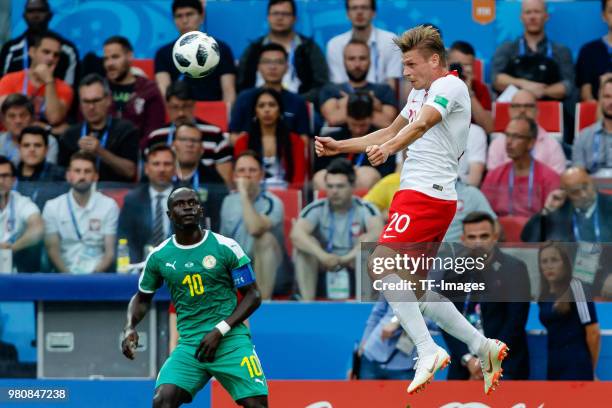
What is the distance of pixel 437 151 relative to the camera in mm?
9445

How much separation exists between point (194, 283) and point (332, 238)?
2.80 meters

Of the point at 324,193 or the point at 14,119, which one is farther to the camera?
the point at 14,119

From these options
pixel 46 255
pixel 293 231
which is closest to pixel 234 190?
pixel 293 231

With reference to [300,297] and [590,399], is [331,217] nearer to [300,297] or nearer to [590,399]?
[300,297]

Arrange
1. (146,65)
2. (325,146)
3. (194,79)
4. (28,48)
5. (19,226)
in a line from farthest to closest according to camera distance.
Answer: (146,65) → (28,48) → (194,79) → (19,226) → (325,146)

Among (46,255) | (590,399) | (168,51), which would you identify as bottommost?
(590,399)

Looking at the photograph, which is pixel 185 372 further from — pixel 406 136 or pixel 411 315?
pixel 406 136

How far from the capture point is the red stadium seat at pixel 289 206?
12.8 metres

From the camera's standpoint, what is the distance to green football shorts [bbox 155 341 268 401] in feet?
33.3

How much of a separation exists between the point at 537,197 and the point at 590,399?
6.77ft

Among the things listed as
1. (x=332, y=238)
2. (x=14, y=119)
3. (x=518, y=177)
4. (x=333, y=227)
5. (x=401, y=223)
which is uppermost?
(x=14, y=119)

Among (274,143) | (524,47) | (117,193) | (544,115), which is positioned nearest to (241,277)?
(117,193)

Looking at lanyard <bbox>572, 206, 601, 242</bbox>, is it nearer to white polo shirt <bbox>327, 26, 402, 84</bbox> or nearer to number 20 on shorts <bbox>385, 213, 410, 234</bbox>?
number 20 on shorts <bbox>385, 213, 410, 234</bbox>

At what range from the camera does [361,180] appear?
13.4 meters
